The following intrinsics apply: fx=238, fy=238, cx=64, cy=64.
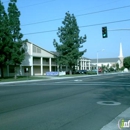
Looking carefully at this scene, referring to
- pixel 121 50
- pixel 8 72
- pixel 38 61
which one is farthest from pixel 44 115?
pixel 121 50

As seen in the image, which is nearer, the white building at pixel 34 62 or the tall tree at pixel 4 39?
the tall tree at pixel 4 39

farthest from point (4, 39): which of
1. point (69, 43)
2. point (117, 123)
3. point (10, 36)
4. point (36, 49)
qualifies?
point (117, 123)

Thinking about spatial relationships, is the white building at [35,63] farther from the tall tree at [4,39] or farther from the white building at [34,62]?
the tall tree at [4,39]

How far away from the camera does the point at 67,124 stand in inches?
300

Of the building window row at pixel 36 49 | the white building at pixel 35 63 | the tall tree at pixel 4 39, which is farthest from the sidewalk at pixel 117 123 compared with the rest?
the building window row at pixel 36 49

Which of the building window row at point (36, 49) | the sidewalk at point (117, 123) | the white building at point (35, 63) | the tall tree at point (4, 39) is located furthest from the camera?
the building window row at point (36, 49)

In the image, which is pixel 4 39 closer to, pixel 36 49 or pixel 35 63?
pixel 36 49

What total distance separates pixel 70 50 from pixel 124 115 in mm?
64118

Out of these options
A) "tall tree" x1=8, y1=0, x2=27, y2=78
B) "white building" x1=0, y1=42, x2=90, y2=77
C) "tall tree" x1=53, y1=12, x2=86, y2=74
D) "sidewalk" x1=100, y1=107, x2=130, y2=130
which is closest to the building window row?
"white building" x1=0, y1=42, x2=90, y2=77

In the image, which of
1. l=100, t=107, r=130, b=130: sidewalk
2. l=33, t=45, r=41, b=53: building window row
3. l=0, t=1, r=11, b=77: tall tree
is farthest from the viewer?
l=33, t=45, r=41, b=53: building window row

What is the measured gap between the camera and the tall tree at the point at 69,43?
71375mm

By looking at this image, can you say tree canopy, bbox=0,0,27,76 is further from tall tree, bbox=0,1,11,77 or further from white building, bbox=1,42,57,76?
white building, bbox=1,42,57,76

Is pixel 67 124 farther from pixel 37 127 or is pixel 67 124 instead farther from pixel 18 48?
pixel 18 48

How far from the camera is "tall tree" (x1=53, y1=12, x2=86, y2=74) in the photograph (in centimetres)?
7138
